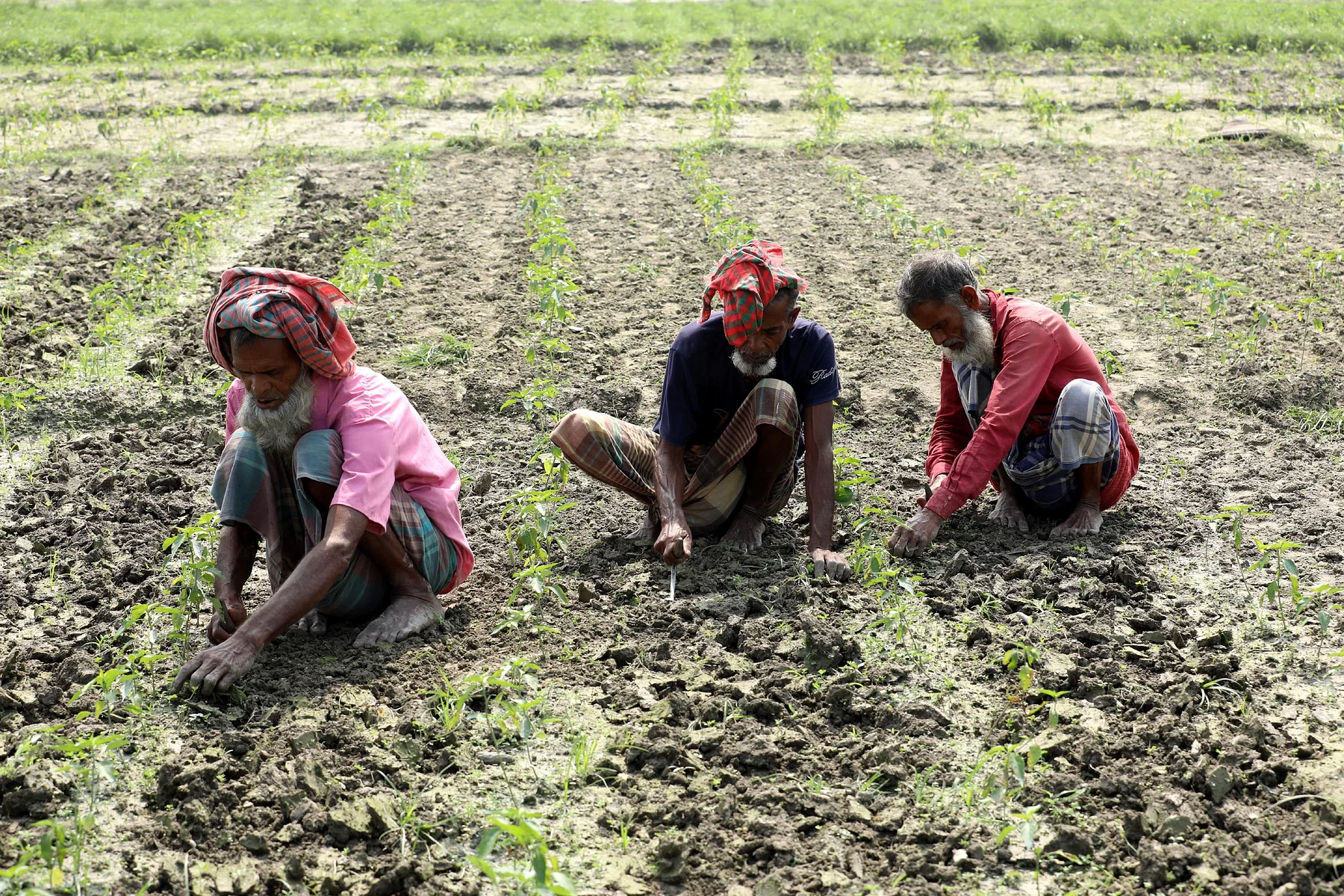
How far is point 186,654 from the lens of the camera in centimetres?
334

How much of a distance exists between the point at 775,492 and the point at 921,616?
2.16 ft

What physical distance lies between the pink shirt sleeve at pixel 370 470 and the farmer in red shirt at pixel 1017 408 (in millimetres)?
1599

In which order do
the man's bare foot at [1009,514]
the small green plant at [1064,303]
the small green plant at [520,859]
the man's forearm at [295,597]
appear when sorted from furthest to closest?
the small green plant at [1064,303] → the man's bare foot at [1009,514] → the man's forearm at [295,597] → the small green plant at [520,859]

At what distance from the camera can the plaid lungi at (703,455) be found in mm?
3695

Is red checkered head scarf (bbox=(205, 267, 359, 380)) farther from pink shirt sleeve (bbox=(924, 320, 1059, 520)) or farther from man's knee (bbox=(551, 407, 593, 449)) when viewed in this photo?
pink shirt sleeve (bbox=(924, 320, 1059, 520))

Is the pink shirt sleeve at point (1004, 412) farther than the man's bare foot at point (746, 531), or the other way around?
the man's bare foot at point (746, 531)

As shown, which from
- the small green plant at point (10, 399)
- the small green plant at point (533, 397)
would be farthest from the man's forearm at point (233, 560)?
the small green plant at point (10, 399)

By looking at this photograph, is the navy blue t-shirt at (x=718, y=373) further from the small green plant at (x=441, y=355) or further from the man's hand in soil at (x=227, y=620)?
the small green plant at (x=441, y=355)

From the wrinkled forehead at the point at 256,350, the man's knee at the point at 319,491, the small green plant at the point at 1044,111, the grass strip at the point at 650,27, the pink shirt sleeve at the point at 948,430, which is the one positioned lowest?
the pink shirt sleeve at the point at 948,430

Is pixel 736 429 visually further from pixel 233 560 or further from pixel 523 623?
pixel 233 560

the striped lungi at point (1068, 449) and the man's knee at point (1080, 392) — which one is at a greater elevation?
the man's knee at point (1080, 392)

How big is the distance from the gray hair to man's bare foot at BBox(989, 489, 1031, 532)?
0.77m

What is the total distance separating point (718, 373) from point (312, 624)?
4.66ft

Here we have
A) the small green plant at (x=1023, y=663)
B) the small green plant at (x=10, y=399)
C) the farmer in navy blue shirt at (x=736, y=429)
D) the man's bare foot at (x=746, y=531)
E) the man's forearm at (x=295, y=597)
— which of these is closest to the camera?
the man's forearm at (x=295, y=597)
